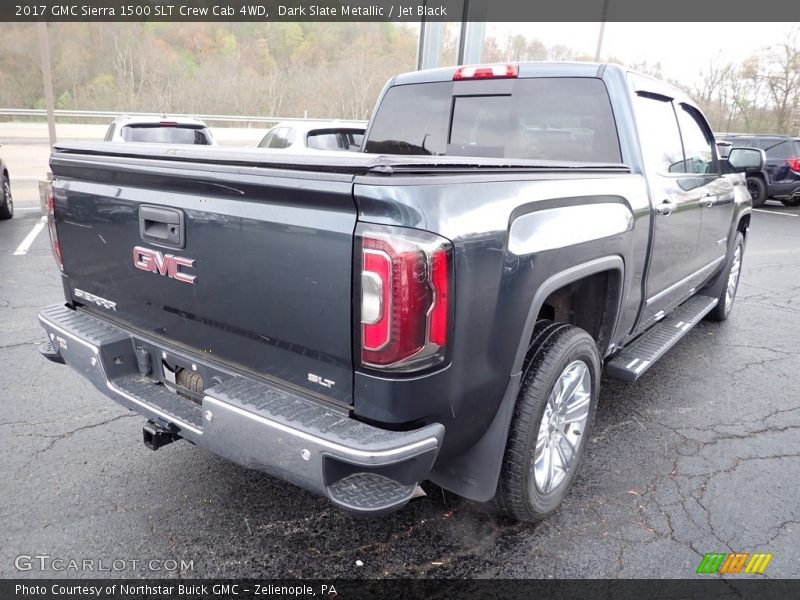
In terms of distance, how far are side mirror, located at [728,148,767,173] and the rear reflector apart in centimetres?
271

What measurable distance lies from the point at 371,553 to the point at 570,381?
116 cm

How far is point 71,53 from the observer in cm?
3706

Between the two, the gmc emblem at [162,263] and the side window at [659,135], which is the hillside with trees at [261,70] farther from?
the gmc emblem at [162,263]

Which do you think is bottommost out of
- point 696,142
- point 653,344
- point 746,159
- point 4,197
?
point 4,197

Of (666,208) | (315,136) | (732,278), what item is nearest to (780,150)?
(732,278)

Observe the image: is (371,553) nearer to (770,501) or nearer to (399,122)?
(770,501)

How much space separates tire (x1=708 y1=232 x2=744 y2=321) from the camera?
560 centimetres

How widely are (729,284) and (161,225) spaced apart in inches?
216

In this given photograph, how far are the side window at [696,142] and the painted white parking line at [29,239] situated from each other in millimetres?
7739

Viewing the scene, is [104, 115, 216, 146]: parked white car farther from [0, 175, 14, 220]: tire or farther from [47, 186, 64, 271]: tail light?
[47, 186, 64, 271]: tail light

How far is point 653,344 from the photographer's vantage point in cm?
388

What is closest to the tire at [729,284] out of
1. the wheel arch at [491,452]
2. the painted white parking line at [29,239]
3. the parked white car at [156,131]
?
the wheel arch at [491,452]

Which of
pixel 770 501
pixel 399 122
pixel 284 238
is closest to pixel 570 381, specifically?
pixel 770 501

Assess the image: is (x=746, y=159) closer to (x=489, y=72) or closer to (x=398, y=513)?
(x=489, y=72)
